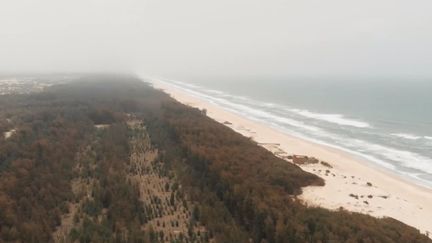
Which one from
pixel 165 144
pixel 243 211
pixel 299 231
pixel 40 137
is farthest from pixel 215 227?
pixel 40 137

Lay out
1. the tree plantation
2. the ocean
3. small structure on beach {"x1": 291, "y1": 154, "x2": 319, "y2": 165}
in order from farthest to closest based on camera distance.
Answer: the ocean
small structure on beach {"x1": 291, "y1": 154, "x2": 319, "y2": 165}
the tree plantation

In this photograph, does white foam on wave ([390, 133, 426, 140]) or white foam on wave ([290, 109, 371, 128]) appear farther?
white foam on wave ([290, 109, 371, 128])

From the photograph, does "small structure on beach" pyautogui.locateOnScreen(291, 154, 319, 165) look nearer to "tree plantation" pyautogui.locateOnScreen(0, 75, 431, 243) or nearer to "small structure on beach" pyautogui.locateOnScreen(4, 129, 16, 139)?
"tree plantation" pyautogui.locateOnScreen(0, 75, 431, 243)

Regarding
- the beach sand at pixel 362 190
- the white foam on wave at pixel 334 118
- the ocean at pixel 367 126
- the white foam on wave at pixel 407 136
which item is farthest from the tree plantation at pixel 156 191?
the white foam on wave at pixel 334 118

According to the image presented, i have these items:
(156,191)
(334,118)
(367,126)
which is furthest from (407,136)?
(156,191)

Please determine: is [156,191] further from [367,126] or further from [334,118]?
[334,118]

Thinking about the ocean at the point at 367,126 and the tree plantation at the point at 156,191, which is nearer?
the tree plantation at the point at 156,191

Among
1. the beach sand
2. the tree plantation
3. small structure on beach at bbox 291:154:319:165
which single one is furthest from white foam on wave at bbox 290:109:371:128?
the tree plantation

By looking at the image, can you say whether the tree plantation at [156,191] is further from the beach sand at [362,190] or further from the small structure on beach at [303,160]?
the small structure on beach at [303,160]
